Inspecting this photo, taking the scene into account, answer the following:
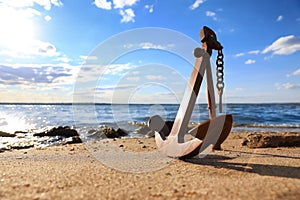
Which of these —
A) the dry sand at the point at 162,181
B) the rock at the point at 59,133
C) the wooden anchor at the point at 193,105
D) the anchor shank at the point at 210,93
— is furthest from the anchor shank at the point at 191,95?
the rock at the point at 59,133

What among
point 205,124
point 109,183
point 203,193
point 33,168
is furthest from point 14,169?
point 205,124

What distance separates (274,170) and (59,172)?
2558 millimetres

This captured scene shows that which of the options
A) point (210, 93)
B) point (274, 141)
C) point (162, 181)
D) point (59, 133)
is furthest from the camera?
point (59, 133)

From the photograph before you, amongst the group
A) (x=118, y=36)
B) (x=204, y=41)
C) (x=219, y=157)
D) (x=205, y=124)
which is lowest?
(x=219, y=157)

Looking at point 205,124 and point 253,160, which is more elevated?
point 205,124

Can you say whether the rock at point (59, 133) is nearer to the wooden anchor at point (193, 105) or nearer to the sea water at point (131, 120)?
the sea water at point (131, 120)

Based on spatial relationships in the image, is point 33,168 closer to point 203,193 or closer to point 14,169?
point 14,169

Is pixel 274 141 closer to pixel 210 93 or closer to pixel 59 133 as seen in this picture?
pixel 210 93

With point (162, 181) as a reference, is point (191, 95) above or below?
above

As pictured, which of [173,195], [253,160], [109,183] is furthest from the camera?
[253,160]

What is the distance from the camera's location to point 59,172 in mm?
2832

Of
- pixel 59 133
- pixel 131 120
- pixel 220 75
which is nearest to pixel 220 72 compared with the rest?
pixel 220 75

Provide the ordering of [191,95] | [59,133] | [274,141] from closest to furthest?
1. [191,95]
2. [274,141]
3. [59,133]

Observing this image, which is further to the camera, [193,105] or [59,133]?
[59,133]
